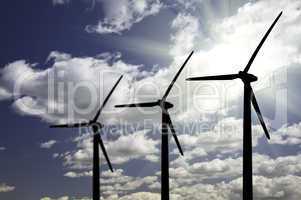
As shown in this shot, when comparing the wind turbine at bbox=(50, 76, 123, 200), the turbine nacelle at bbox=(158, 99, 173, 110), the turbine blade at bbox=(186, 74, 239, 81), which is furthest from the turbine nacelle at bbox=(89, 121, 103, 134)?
the turbine blade at bbox=(186, 74, 239, 81)

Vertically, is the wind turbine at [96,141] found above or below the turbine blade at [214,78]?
below

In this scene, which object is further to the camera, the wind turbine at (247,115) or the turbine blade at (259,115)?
the turbine blade at (259,115)

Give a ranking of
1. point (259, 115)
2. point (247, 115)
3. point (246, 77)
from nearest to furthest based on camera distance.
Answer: point (247, 115) → point (259, 115) → point (246, 77)

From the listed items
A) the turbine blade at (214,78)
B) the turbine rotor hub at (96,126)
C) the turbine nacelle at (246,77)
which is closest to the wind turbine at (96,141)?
the turbine rotor hub at (96,126)

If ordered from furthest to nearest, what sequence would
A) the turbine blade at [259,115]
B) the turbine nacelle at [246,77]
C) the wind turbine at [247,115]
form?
1. the turbine nacelle at [246,77]
2. the turbine blade at [259,115]
3. the wind turbine at [247,115]

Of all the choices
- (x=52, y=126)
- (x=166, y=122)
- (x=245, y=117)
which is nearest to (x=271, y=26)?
(x=245, y=117)

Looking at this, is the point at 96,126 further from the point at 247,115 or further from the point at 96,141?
the point at 247,115

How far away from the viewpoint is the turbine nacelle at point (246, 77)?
97875 mm

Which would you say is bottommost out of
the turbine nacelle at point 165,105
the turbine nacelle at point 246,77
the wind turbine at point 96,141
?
the wind turbine at point 96,141

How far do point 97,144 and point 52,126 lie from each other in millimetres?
17598

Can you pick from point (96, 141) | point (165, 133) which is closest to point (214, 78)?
point (165, 133)

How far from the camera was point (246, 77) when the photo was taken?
321 feet

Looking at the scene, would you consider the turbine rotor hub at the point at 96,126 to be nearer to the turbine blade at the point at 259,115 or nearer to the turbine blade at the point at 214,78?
the turbine blade at the point at 214,78

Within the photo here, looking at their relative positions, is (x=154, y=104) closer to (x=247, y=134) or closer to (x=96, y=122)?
(x=96, y=122)
